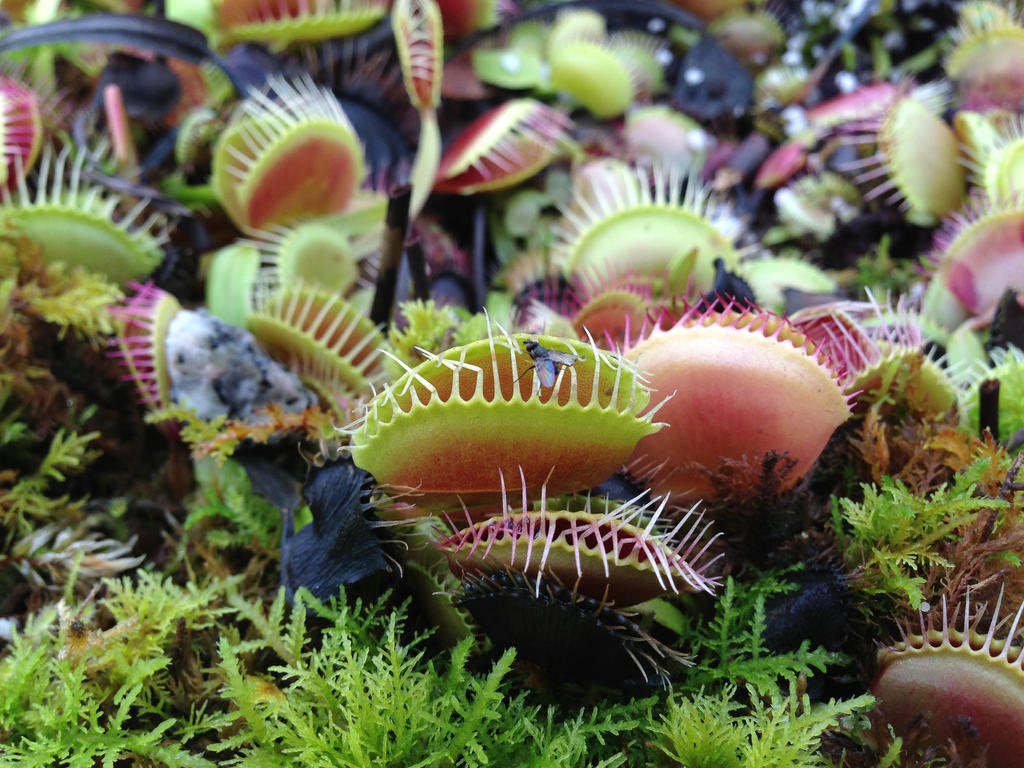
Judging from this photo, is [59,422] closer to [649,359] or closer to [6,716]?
[6,716]

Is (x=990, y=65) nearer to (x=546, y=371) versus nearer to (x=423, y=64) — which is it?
(x=423, y=64)

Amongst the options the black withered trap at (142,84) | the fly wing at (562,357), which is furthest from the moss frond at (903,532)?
the black withered trap at (142,84)

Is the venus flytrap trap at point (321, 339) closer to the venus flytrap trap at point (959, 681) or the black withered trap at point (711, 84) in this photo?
the venus flytrap trap at point (959, 681)

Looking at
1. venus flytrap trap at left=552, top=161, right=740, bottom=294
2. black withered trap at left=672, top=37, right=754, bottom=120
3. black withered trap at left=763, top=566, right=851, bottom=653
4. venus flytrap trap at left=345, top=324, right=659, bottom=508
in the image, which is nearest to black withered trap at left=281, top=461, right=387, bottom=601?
venus flytrap trap at left=345, top=324, right=659, bottom=508

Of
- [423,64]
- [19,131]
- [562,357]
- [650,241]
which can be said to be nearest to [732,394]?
[562,357]

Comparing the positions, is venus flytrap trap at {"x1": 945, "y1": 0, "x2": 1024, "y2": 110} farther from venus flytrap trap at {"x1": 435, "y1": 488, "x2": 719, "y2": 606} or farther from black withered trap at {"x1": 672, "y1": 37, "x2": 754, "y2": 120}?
venus flytrap trap at {"x1": 435, "y1": 488, "x2": 719, "y2": 606}

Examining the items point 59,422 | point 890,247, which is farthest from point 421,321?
point 890,247
